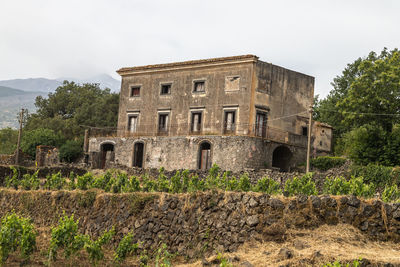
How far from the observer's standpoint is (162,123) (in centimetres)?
3891

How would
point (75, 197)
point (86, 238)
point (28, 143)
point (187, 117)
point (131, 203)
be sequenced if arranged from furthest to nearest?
point (28, 143) < point (187, 117) < point (75, 197) < point (131, 203) < point (86, 238)

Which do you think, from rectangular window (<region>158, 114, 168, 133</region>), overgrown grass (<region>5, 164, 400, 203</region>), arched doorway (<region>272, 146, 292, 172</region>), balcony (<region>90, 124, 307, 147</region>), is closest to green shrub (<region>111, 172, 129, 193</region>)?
overgrown grass (<region>5, 164, 400, 203</region>)

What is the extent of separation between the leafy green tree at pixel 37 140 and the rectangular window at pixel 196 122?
15629 millimetres

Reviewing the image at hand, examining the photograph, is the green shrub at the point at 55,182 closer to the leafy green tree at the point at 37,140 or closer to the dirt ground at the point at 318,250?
the dirt ground at the point at 318,250

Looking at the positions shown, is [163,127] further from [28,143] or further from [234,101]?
[28,143]

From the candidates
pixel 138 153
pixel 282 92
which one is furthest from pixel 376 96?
pixel 138 153

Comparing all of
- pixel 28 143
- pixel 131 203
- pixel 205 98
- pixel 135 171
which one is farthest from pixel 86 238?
pixel 28 143

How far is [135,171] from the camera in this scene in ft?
107

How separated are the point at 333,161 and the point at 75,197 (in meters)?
18.4

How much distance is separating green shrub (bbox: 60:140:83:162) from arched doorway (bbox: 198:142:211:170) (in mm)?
14085

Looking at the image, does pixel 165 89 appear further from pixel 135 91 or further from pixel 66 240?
pixel 66 240

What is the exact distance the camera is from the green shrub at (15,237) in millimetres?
13930

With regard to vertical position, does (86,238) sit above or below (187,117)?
below

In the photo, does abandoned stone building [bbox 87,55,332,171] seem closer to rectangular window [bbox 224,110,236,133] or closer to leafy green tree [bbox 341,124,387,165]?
rectangular window [bbox 224,110,236,133]
